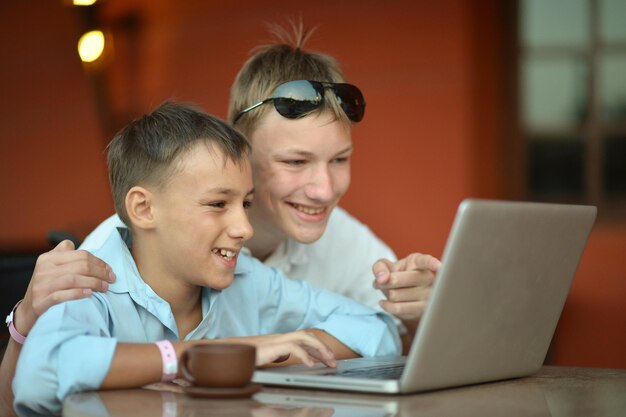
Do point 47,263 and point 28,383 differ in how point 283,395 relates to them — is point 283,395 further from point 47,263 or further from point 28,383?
point 47,263

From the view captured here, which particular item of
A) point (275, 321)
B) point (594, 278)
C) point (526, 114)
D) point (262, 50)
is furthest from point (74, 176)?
point (275, 321)

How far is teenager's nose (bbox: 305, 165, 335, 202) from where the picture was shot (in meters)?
2.34

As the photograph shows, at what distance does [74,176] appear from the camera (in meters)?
5.21

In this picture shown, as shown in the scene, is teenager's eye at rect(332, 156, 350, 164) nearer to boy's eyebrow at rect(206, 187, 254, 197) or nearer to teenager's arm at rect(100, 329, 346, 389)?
boy's eyebrow at rect(206, 187, 254, 197)

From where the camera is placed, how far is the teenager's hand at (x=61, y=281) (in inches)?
67.1

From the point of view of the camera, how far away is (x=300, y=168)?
7.79 feet

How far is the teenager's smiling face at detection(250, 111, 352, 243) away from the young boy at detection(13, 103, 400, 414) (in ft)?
0.91

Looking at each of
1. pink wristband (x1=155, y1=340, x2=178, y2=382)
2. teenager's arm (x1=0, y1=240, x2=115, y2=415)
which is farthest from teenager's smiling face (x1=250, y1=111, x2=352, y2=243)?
pink wristband (x1=155, y1=340, x2=178, y2=382)

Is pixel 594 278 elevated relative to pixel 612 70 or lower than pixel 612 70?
lower

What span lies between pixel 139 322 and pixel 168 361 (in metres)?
0.27

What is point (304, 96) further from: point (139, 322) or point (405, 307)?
A: point (139, 322)

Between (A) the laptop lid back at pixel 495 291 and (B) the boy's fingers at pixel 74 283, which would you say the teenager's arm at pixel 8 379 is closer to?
(B) the boy's fingers at pixel 74 283

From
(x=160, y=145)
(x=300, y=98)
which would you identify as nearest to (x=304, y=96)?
(x=300, y=98)

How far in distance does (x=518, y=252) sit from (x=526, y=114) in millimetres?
3350
